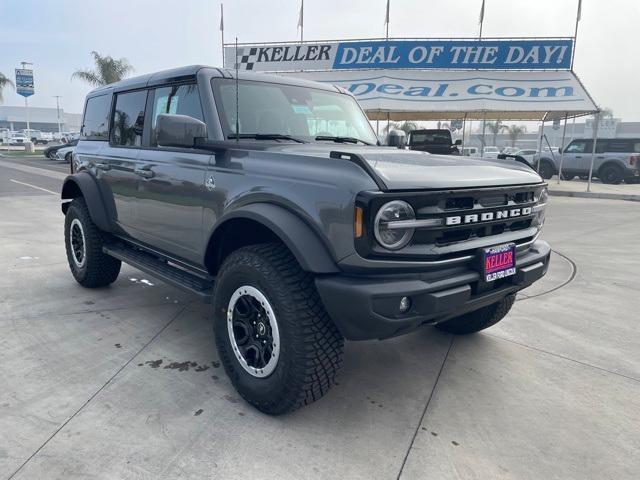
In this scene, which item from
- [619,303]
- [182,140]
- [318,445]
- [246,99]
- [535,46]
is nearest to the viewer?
[318,445]

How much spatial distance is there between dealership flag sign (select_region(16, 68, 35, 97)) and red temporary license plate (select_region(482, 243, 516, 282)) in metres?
48.4

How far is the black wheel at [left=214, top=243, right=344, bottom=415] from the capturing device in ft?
7.53

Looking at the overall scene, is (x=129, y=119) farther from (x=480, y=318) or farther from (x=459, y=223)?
(x=480, y=318)

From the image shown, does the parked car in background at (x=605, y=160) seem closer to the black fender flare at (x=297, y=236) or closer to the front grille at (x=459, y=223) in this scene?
the front grille at (x=459, y=223)

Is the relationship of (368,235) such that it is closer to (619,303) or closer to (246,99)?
(246,99)

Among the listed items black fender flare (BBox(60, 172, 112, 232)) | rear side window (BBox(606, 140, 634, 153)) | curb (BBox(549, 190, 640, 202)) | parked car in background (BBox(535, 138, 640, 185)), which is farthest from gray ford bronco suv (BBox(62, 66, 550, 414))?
rear side window (BBox(606, 140, 634, 153))

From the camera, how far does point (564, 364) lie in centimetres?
327

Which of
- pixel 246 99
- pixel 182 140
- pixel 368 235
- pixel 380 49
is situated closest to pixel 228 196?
pixel 182 140

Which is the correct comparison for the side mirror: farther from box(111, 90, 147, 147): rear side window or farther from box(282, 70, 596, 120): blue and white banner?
box(282, 70, 596, 120): blue and white banner

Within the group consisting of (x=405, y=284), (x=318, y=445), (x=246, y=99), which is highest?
(x=246, y=99)

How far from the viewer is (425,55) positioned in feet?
52.4

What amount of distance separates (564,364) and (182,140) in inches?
116

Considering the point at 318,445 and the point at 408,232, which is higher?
the point at 408,232

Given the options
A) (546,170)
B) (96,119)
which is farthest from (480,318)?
(546,170)
